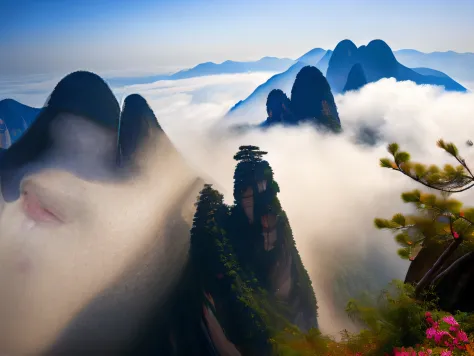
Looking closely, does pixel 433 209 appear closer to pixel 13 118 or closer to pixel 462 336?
pixel 462 336

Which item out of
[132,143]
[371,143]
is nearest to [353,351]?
[132,143]

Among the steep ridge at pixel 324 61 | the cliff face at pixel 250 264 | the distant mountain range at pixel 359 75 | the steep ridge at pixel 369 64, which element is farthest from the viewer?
the steep ridge at pixel 324 61

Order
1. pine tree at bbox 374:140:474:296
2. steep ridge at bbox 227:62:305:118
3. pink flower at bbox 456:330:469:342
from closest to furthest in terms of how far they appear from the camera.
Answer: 1. pink flower at bbox 456:330:469:342
2. pine tree at bbox 374:140:474:296
3. steep ridge at bbox 227:62:305:118

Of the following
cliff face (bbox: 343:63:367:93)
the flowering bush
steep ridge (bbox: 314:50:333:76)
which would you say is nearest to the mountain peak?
cliff face (bbox: 343:63:367:93)

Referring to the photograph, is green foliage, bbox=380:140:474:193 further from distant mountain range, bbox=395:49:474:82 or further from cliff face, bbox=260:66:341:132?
distant mountain range, bbox=395:49:474:82

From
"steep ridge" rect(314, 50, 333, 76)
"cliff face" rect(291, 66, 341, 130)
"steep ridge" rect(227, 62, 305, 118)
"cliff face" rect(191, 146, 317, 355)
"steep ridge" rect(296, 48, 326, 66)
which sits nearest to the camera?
"cliff face" rect(191, 146, 317, 355)

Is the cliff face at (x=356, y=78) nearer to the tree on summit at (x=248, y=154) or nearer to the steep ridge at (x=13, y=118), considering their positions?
the tree on summit at (x=248, y=154)

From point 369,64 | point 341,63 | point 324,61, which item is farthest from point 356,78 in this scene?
point 324,61

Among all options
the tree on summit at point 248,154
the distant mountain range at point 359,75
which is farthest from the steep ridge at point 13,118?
the distant mountain range at point 359,75

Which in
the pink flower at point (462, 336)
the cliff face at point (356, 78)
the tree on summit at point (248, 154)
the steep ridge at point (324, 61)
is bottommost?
the tree on summit at point (248, 154)
